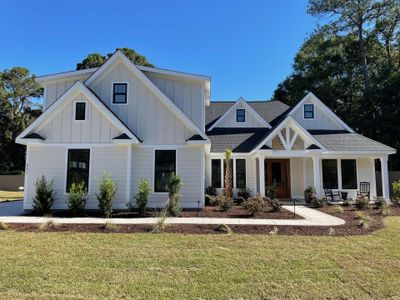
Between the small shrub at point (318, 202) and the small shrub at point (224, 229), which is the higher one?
the small shrub at point (318, 202)

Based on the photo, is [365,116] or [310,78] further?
[310,78]

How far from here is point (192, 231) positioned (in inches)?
343

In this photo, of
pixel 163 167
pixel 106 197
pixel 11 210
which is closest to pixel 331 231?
pixel 163 167

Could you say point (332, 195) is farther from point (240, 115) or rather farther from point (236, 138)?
point (240, 115)

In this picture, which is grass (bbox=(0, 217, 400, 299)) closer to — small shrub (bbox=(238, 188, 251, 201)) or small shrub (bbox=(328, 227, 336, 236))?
small shrub (bbox=(328, 227, 336, 236))

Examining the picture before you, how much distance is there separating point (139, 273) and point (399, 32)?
3692 centimetres

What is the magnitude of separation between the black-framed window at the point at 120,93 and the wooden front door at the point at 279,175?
9415mm

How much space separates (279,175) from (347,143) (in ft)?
14.2

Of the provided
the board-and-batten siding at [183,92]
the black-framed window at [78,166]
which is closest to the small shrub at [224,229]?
the black-framed window at [78,166]

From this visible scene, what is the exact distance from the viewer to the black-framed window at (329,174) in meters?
18.0

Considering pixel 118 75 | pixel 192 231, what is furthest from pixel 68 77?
pixel 192 231

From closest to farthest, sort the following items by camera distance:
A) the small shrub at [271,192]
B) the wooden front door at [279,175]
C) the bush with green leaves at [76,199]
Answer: the bush with green leaves at [76,199] → the small shrub at [271,192] → the wooden front door at [279,175]

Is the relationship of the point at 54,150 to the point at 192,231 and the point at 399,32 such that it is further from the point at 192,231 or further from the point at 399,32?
the point at 399,32

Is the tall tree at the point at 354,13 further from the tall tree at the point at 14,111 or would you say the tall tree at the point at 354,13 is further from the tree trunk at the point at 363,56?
the tall tree at the point at 14,111
